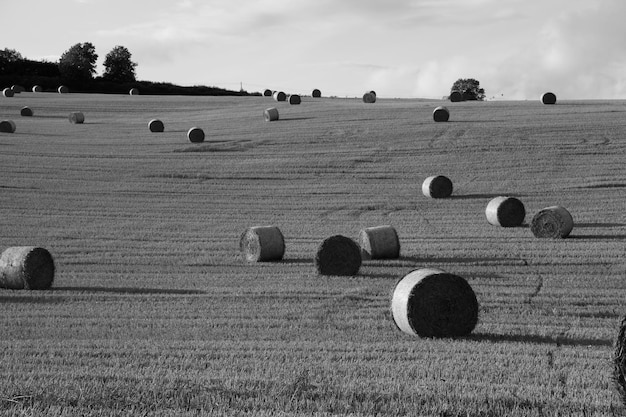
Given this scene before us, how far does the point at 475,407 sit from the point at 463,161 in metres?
28.1

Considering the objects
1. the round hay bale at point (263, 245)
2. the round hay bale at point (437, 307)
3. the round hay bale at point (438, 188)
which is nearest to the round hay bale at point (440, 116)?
the round hay bale at point (438, 188)

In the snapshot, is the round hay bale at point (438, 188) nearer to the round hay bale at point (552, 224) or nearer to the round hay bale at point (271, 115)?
the round hay bale at point (552, 224)

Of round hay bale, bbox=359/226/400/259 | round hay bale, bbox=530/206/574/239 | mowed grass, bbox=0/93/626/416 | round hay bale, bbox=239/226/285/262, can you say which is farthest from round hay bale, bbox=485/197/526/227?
round hay bale, bbox=239/226/285/262

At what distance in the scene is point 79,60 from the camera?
81812 millimetres

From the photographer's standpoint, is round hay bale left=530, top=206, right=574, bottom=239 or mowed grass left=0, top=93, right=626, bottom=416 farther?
round hay bale left=530, top=206, right=574, bottom=239

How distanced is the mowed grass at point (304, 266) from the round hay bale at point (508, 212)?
504 millimetres

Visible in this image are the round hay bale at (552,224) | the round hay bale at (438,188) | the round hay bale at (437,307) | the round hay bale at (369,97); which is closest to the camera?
the round hay bale at (437,307)

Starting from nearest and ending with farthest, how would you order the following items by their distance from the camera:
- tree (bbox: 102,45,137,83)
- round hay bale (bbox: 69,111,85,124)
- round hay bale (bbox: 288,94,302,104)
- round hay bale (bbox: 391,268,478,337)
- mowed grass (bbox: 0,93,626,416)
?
mowed grass (bbox: 0,93,626,416) → round hay bale (bbox: 391,268,478,337) → round hay bale (bbox: 69,111,85,124) → round hay bale (bbox: 288,94,302,104) → tree (bbox: 102,45,137,83)

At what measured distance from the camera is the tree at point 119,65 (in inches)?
3351

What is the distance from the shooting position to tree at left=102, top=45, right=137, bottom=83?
8512cm

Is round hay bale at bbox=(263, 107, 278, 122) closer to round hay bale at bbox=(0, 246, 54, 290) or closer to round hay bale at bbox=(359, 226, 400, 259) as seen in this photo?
round hay bale at bbox=(359, 226, 400, 259)

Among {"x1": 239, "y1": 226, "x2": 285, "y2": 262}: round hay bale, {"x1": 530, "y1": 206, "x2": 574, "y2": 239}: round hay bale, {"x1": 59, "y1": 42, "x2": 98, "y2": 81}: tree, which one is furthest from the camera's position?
{"x1": 59, "y1": 42, "x2": 98, "y2": 81}: tree

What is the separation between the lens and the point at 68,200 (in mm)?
30266

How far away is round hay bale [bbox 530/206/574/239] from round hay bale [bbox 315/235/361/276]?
6544 mm
